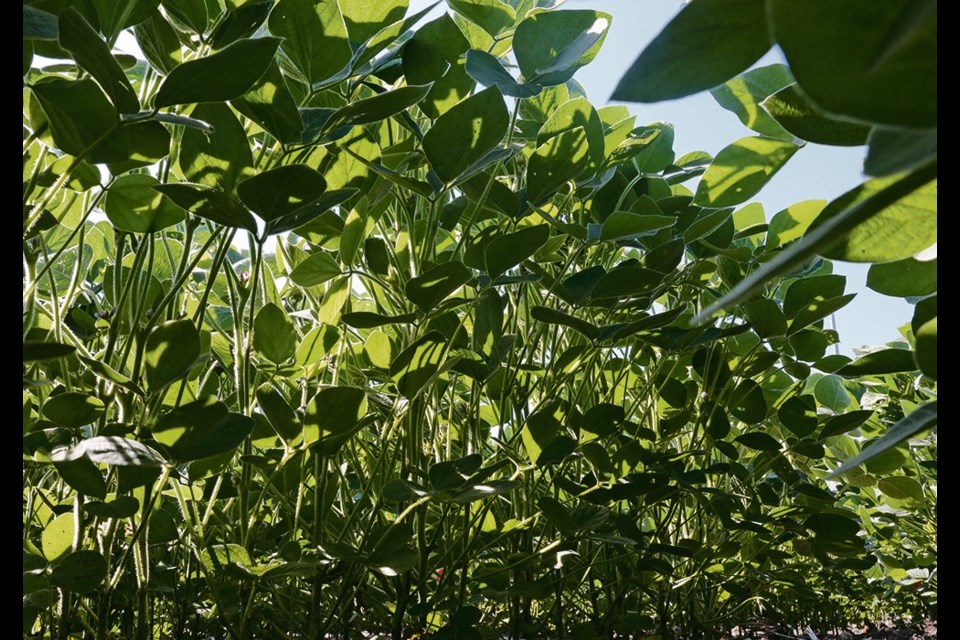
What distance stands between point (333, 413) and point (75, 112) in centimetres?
21

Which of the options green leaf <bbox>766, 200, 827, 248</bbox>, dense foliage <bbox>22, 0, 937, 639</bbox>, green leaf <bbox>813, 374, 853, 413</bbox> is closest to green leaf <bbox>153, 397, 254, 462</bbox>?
dense foliage <bbox>22, 0, 937, 639</bbox>

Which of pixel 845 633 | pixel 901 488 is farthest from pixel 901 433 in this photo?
pixel 845 633

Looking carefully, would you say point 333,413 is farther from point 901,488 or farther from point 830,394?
point 830,394

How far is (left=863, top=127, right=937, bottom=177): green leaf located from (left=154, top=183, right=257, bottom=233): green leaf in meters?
0.31

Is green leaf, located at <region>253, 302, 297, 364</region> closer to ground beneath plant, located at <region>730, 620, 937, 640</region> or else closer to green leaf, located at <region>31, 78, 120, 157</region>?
green leaf, located at <region>31, 78, 120, 157</region>

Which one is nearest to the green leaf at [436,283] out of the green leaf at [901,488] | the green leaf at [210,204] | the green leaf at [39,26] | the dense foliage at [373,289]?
the dense foliage at [373,289]

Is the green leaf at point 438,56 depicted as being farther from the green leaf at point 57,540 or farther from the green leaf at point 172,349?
the green leaf at point 57,540

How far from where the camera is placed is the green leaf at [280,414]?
0.44 meters

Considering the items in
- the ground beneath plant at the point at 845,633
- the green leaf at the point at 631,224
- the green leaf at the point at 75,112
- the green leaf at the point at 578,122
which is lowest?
the ground beneath plant at the point at 845,633

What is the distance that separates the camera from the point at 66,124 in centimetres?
33

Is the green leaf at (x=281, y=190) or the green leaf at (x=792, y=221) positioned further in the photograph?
the green leaf at (x=792, y=221)

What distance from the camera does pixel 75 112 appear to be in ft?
1.07

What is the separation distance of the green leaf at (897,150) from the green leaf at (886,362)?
0.27 metres

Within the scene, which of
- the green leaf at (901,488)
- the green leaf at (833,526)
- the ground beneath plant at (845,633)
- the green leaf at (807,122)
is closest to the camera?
the green leaf at (807,122)
